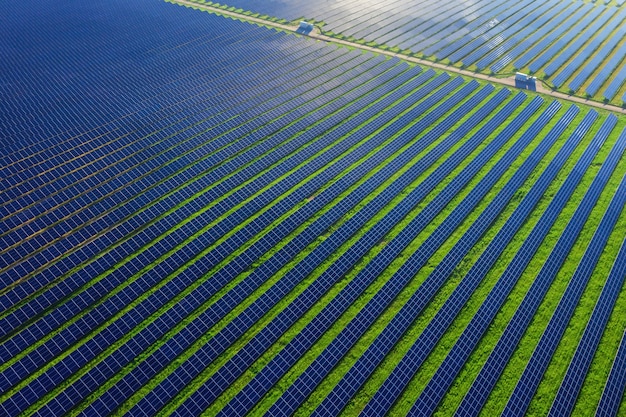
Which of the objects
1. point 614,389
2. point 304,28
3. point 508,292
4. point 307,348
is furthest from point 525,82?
point 307,348

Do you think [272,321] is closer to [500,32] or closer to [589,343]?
[589,343]

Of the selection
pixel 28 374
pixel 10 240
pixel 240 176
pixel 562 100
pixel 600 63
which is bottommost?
pixel 28 374

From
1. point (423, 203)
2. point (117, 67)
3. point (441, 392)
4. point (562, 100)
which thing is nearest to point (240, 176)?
point (423, 203)

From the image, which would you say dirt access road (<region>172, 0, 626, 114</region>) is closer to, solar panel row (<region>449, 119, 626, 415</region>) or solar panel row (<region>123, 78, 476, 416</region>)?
solar panel row (<region>449, 119, 626, 415</region>)

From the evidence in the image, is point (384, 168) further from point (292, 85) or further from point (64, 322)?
point (64, 322)

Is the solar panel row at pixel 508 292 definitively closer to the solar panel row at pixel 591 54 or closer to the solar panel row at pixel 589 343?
the solar panel row at pixel 589 343

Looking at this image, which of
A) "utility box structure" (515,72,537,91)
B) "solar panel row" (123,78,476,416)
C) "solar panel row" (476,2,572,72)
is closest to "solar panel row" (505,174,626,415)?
"solar panel row" (123,78,476,416)
